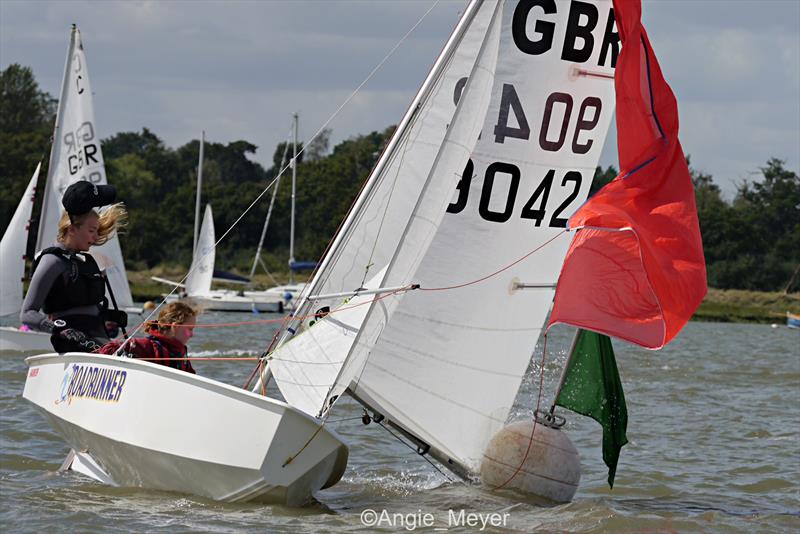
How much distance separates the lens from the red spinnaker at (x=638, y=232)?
269 inches

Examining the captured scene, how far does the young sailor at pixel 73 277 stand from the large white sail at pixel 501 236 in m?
1.53

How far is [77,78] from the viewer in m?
17.7

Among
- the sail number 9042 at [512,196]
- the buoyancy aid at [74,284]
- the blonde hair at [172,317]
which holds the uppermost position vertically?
the sail number 9042 at [512,196]

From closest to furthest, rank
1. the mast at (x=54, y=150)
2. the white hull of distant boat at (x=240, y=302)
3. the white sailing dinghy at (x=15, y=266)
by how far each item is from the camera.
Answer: the white sailing dinghy at (x=15, y=266) < the mast at (x=54, y=150) < the white hull of distant boat at (x=240, y=302)

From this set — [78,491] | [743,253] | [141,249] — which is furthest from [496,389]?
[743,253]

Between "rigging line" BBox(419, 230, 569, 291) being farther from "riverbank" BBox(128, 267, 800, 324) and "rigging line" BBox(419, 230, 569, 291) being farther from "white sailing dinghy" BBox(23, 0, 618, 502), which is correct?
"riverbank" BBox(128, 267, 800, 324)

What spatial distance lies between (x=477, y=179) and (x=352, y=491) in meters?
1.97

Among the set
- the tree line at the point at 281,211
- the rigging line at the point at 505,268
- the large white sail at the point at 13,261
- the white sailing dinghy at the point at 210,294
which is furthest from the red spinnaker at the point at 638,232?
the tree line at the point at 281,211

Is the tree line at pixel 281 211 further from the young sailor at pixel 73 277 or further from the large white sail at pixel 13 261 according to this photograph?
the young sailor at pixel 73 277

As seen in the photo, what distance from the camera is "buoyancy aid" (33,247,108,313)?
6656mm

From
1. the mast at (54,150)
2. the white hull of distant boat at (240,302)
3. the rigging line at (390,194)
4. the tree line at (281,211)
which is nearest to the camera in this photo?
the rigging line at (390,194)

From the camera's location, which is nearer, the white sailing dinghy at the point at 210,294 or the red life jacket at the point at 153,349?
the red life jacket at the point at 153,349

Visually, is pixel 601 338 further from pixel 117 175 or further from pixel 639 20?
pixel 117 175

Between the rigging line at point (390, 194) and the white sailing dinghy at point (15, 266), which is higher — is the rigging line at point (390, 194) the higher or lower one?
the higher one
